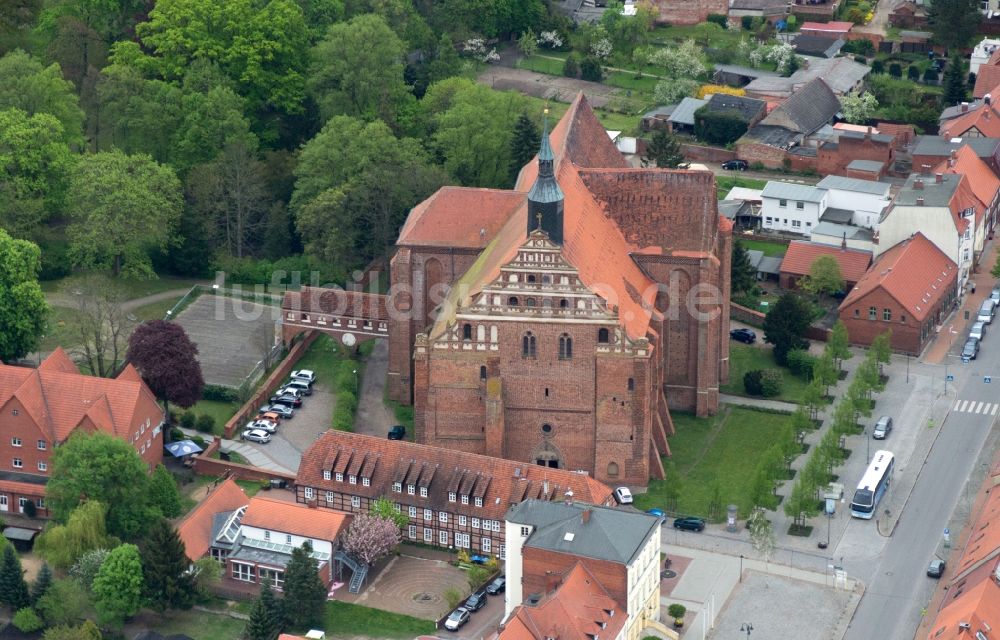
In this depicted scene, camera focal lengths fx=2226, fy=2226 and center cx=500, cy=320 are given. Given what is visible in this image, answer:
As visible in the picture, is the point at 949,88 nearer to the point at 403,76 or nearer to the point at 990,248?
the point at 990,248

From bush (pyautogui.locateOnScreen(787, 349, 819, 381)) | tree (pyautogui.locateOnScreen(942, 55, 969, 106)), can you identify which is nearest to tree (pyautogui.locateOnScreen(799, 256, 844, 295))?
bush (pyautogui.locateOnScreen(787, 349, 819, 381))

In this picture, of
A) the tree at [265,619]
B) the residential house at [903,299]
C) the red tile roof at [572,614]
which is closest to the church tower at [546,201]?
the red tile roof at [572,614]

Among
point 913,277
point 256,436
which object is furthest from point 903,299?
point 256,436

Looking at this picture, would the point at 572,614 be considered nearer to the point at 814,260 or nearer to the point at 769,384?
the point at 769,384

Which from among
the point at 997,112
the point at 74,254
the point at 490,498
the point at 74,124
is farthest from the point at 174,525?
the point at 997,112

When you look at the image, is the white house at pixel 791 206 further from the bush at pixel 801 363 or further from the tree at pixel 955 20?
the tree at pixel 955 20

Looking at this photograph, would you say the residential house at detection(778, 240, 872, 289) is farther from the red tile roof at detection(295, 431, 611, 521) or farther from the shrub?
the red tile roof at detection(295, 431, 611, 521)
